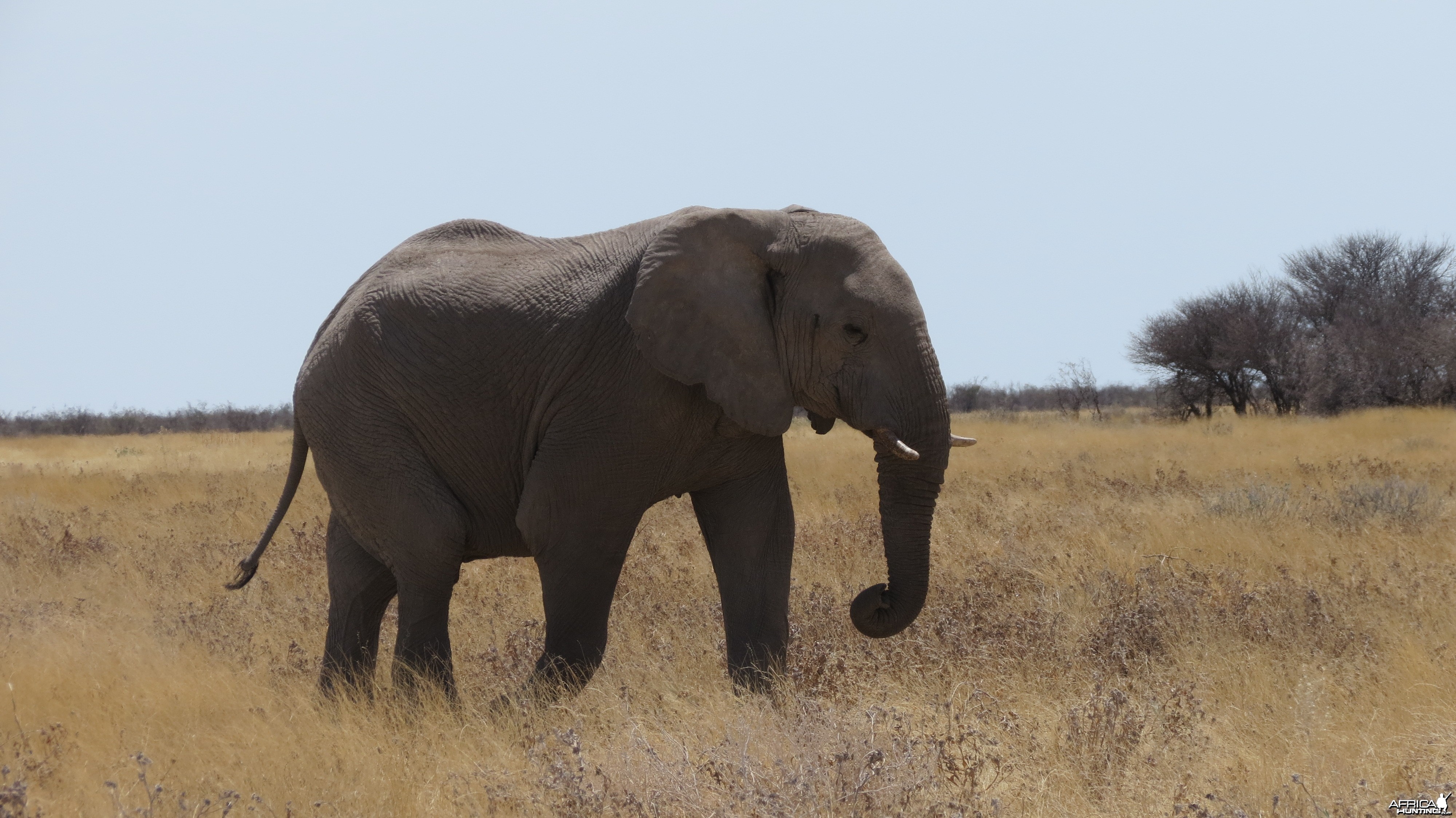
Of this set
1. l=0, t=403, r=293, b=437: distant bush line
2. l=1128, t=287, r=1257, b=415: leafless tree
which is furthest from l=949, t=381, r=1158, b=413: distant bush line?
l=0, t=403, r=293, b=437: distant bush line

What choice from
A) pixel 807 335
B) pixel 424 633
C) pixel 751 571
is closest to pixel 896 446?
pixel 807 335

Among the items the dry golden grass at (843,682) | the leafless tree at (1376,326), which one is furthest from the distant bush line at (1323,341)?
the dry golden grass at (843,682)

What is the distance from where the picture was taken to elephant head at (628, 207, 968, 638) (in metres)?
5.31

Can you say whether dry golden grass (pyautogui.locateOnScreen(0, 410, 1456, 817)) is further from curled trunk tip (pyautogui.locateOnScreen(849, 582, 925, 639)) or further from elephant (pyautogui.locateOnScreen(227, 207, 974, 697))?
elephant (pyautogui.locateOnScreen(227, 207, 974, 697))

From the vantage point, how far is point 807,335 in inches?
216

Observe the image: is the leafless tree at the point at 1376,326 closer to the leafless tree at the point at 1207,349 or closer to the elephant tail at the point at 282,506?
the leafless tree at the point at 1207,349

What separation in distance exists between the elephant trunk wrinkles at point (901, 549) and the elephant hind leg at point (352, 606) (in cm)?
263

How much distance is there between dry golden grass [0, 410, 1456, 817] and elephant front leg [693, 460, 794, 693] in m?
0.20

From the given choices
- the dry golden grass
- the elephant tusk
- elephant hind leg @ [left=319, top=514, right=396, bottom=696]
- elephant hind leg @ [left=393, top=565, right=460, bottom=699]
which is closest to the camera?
the dry golden grass

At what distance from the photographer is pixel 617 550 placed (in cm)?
569

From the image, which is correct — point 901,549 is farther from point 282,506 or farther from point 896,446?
point 282,506

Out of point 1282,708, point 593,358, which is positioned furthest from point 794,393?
point 1282,708

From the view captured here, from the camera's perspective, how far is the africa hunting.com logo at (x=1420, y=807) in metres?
4.05

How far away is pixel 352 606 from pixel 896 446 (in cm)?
319
